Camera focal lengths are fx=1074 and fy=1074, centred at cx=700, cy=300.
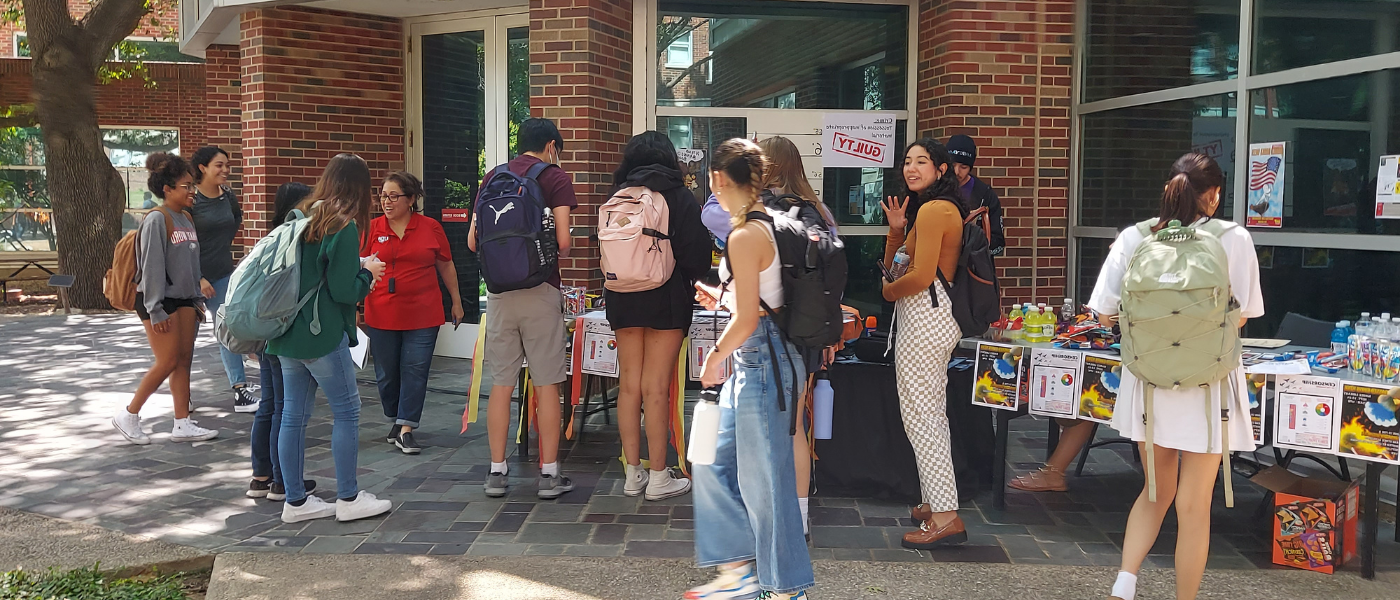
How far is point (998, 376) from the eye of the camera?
15.8ft

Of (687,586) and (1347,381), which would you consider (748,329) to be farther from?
(1347,381)

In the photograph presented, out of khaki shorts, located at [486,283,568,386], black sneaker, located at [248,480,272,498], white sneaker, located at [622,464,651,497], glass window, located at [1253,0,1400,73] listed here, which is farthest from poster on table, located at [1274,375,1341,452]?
black sneaker, located at [248,480,272,498]

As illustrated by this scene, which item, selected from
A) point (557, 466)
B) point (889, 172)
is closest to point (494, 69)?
point (889, 172)

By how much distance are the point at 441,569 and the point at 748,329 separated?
1.70m

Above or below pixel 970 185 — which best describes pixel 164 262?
below

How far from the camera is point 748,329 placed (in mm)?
3449

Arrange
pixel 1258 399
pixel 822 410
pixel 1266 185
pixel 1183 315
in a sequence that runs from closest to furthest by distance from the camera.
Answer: pixel 1183 315, pixel 822 410, pixel 1258 399, pixel 1266 185

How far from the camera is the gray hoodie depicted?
598cm

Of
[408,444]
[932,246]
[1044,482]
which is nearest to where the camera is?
[932,246]

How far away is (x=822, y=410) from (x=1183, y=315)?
1294 mm

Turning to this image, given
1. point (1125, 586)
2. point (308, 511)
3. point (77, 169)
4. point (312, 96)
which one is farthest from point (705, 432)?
point (77, 169)

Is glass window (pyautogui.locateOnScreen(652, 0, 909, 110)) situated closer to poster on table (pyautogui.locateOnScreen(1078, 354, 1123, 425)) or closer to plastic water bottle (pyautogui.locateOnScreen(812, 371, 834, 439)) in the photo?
poster on table (pyautogui.locateOnScreen(1078, 354, 1123, 425))

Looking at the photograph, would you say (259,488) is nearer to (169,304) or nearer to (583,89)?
(169,304)

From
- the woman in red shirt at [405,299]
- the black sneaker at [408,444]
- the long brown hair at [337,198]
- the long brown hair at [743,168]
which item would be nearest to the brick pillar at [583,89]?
the woman in red shirt at [405,299]
